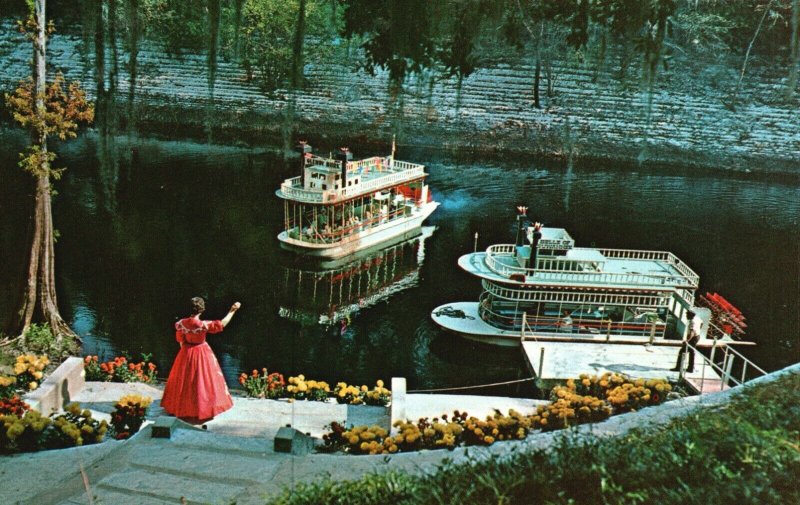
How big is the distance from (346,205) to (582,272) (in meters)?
10.3

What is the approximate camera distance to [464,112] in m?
32.9

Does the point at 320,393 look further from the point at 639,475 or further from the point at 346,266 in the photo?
the point at 346,266

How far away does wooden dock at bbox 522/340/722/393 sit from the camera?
45.7 ft

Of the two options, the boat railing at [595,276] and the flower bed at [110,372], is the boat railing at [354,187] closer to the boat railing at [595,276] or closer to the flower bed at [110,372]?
the boat railing at [595,276]

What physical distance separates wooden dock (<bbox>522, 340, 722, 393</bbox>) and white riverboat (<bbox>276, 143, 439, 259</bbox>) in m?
9.13

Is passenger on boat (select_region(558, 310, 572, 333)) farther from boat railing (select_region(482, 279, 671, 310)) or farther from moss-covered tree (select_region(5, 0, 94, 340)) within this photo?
moss-covered tree (select_region(5, 0, 94, 340))

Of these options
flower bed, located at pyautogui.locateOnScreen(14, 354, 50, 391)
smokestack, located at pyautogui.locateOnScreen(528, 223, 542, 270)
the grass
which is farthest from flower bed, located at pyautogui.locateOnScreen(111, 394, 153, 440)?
smokestack, located at pyautogui.locateOnScreen(528, 223, 542, 270)

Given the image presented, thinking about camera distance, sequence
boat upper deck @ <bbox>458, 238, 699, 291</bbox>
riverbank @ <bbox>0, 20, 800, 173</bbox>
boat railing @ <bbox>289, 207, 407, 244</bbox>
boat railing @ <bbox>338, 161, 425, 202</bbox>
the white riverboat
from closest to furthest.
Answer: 1. boat upper deck @ <bbox>458, 238, 699, 291</bbox>
2. boat railing @ <bbox>289, 207, 407, 244</bbox>
3. the white riverboat
4. boat railing @ <bbox>338, 161, 425, 202</bbox>
5. riverbank @ <bbox>0, 20, 800, 173</bbox>

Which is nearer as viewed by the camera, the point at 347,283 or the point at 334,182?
the point at 347,283

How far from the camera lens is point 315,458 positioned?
6.02 meters

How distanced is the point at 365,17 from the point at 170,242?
49.5ft

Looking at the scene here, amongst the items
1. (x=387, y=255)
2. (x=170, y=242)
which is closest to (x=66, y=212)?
(x=170, y=242)

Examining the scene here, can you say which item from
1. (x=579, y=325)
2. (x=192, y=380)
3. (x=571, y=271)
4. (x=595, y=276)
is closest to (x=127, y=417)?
(x=192, y=380)

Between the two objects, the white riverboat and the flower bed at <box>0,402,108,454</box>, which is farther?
the white riverboat
